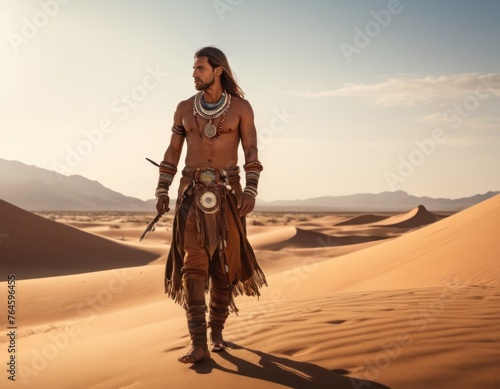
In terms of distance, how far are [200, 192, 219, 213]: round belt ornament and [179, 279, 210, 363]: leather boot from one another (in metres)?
0.57

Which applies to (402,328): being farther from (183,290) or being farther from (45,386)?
(45,386)

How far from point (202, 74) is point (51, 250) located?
15701mm

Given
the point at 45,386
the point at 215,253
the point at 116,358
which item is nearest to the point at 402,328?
the point at 215,253

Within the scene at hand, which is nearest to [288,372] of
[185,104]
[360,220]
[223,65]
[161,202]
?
[161,202]

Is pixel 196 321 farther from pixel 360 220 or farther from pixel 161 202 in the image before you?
pixel 360 220

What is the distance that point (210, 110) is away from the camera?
15.0ft

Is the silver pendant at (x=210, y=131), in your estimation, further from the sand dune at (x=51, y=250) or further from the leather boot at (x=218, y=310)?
the sand dune at (x=51, y=250)

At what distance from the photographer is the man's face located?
454 centimetres

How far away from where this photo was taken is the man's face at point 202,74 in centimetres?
454

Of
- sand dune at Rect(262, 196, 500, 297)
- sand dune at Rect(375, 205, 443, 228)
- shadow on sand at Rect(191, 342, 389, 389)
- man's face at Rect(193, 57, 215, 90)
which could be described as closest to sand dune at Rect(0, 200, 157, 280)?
sand dune at Rect(262, 196, 500, 297)

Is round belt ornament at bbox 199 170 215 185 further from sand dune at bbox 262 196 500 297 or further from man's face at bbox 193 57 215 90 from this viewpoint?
sand dune at bbox 262 196 500 297

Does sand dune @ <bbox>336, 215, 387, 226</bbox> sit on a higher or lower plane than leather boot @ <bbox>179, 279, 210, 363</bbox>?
higher

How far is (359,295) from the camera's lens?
645 centimetres

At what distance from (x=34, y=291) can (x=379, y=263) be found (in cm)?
727
